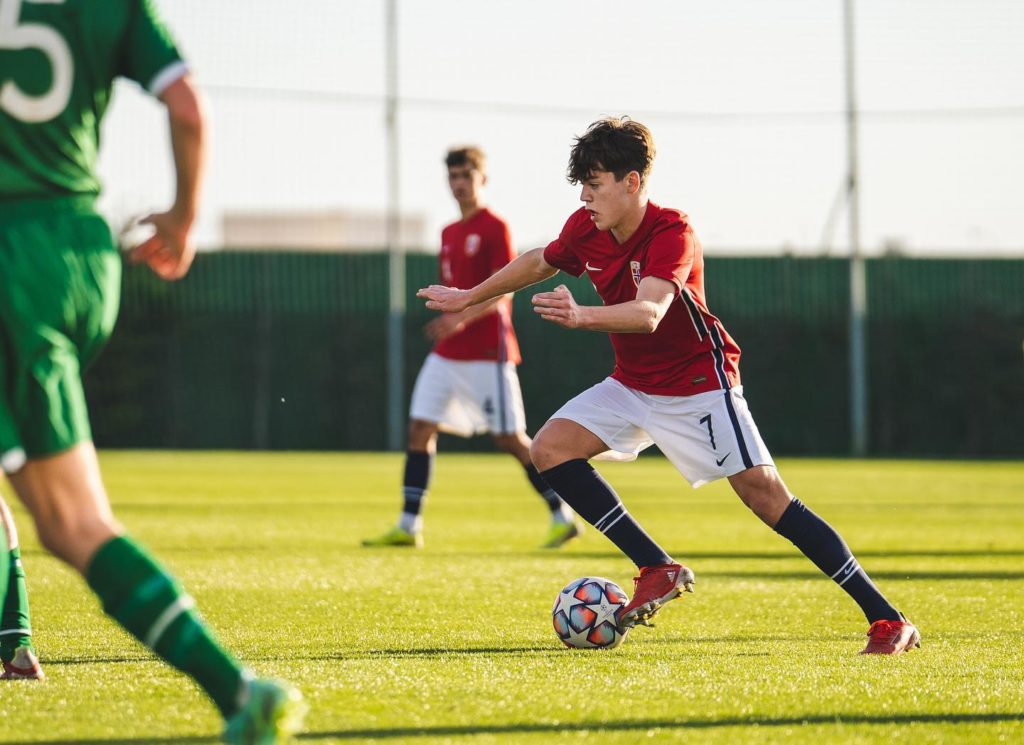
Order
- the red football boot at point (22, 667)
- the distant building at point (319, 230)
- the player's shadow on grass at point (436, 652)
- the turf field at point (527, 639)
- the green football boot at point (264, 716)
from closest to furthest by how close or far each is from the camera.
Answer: the green football boot at point (264, 716) → the turf field at point (527, 639) → the red football boot at point (22, 667) → the player's shadow on grass at point (436, 652) → the distant building at point (319, 230)

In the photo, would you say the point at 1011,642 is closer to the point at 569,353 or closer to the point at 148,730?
the point at 148,730

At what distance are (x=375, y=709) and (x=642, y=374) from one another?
212 cm

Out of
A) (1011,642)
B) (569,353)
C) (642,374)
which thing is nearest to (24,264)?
(642,374)

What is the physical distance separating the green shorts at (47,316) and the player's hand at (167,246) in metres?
0.14

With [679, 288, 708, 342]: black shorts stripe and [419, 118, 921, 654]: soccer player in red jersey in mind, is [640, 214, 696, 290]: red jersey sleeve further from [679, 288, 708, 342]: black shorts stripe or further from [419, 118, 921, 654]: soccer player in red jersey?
[679, 288, 708, 342]: black shorts stripe

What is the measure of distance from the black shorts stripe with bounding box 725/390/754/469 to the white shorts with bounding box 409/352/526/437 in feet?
15.3

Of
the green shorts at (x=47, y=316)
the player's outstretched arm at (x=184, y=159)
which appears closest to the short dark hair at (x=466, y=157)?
the player's outstretched arm at (x=184, y=159)

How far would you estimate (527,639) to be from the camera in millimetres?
6035

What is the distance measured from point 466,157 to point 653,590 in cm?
475

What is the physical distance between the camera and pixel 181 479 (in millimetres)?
18438

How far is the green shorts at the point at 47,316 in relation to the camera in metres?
3.52

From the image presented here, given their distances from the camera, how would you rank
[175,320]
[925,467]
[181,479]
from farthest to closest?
[175,320]
[925,467]
[181,479]

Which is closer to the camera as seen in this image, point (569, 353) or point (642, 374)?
point (642, 374)

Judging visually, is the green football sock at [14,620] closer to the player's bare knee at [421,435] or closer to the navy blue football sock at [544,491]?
the navy blue football sock at [544,491]
